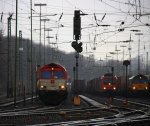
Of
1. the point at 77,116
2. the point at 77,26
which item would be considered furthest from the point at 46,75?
the point at 77,116

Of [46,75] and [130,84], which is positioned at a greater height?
[46,75]

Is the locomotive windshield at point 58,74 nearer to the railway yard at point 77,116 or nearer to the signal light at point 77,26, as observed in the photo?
the railway yard at point 77,116

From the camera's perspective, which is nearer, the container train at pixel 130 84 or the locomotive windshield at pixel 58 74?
the locomotive windshield at pixel 58 74

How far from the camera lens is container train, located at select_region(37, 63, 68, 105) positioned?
113 ft

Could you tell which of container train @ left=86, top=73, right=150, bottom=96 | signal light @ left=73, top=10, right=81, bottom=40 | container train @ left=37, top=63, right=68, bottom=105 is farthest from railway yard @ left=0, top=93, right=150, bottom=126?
container train @ left=86, top=73, right=150, bottom=96

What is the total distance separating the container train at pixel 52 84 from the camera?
34.5 meters

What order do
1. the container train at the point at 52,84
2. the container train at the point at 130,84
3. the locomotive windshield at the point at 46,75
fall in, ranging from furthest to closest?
the container train at the point at 130,84, the locomotive windshield at the point at 46,75, the container train at the point at 52,84

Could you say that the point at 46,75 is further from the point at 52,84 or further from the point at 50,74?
the point at 52,84

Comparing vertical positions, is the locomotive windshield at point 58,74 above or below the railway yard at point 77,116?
above

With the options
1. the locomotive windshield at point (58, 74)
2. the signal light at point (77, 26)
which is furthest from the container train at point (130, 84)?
the signal light at point (77, 26)

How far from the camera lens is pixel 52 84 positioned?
114 feet

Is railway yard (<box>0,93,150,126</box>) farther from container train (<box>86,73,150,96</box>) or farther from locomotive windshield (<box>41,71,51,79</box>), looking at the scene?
container train (<box>86,73,150,96</box>)

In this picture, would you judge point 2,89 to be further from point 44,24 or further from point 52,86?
point 52,86

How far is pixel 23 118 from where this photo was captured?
810 inches
